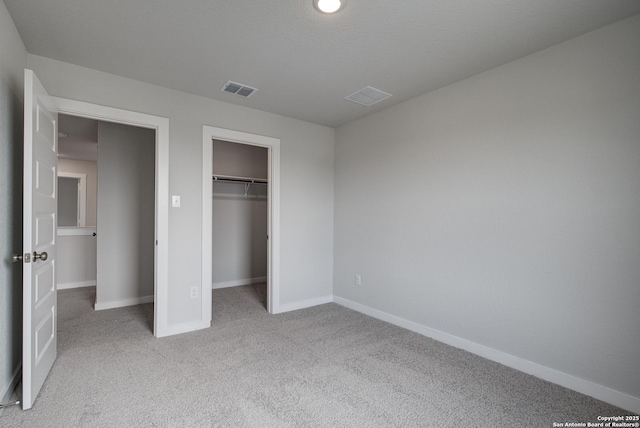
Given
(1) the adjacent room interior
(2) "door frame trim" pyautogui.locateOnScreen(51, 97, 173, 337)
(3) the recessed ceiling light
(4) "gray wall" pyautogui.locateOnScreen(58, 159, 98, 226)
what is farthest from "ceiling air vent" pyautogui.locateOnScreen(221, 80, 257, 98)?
(4) "gray wall" pyautogui.locateOnScreen(58, 159, 98, 226)

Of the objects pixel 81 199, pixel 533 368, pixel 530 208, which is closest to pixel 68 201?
pixel 81 199

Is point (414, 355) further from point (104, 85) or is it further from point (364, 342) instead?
point (104, 85)

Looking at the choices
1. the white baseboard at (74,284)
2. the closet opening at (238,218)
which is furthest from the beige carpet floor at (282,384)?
the white baseboard at (74,284)

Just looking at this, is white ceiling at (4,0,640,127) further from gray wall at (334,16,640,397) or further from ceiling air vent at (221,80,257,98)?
gray wall at (334,16,640,397)

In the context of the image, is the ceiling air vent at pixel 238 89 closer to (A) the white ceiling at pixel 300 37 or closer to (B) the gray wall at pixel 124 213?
(A) the white ceiling at pixel 300 37

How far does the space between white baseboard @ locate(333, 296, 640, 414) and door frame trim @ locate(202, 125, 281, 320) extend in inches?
55.0

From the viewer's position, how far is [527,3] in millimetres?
1796

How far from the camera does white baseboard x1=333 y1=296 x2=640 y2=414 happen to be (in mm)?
1933

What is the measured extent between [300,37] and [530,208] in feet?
6.95

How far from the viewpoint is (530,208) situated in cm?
236

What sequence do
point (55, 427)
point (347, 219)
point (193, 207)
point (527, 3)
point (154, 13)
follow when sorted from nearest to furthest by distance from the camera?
point (55, 427), point (527, 3), point (154, 13), point (193, 207), point (347, 219)

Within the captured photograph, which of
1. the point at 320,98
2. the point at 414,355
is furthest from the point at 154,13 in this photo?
the point at 414,355

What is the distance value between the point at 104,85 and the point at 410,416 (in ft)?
11.4

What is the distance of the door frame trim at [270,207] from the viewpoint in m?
3.25
